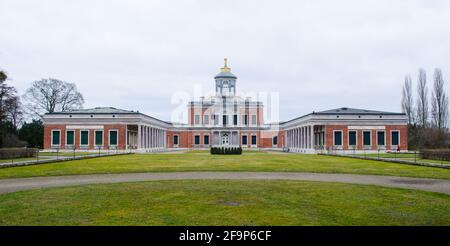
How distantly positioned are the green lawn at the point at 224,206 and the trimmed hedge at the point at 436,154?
68.5ft

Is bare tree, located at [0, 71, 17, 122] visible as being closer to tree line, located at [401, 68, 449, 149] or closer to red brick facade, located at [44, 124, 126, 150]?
red brick facade, located at [44, 124, 126, 150]

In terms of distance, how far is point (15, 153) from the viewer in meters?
33.9

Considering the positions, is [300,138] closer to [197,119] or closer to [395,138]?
[395,138]

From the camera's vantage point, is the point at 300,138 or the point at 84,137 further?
the point at 300,138

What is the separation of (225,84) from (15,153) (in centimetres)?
5370

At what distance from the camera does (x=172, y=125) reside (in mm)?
83625

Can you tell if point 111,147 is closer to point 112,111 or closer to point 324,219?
point 112,111

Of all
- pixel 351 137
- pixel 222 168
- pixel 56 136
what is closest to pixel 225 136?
pixel 351 137

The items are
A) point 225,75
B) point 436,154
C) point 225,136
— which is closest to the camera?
point 436,154

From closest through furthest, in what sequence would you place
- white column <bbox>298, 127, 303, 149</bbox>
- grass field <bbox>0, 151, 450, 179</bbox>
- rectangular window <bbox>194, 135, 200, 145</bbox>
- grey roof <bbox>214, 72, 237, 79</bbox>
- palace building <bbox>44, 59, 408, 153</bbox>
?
grass field <bbox>0, 151, 450, 179</bbox>, palace building <bbox>44, 59, 408, 153</bbox>, white column <bbox>298, 127, 303, 149</bbox>, rectangular window <bbox>194, 135, 200, 145</bbox>, grey roof <bbox>214, 72, 237, 79</bbox>

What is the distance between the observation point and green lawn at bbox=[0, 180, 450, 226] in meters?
8.12

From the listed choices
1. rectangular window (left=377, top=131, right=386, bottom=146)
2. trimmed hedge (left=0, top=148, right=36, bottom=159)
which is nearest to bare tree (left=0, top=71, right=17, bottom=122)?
trimmed hedge (left=0, top=148, right=36, bottom=159)

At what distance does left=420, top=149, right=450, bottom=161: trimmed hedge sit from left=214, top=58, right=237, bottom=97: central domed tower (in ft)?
172
